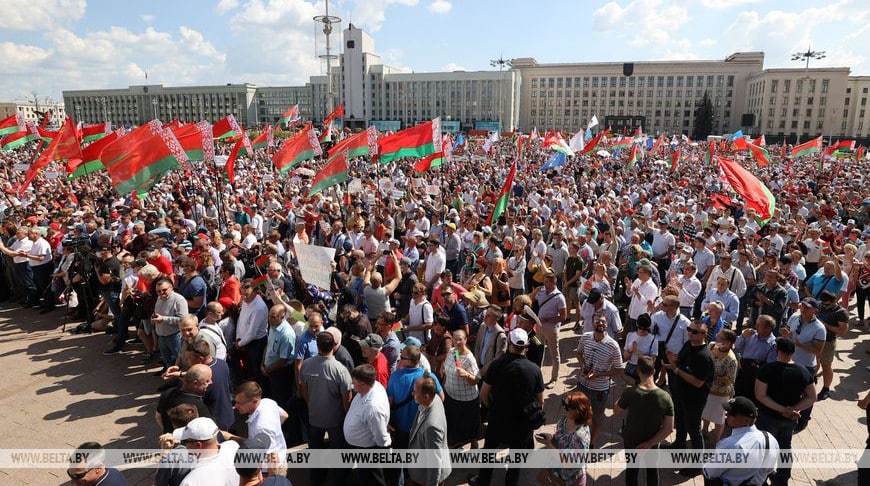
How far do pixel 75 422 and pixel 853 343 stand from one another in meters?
11.3

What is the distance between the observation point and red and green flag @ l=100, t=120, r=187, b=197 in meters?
9.27

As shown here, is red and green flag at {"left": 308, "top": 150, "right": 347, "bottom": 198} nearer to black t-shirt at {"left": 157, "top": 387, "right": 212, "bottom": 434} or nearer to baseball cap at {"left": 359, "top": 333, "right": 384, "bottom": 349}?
baseball cap at {"left": 359, "top": 333, "right": 384, "bottom": 349}

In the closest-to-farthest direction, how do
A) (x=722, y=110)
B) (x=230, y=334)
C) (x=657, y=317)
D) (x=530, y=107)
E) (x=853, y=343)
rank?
(x=657, y=317) < (x=230, y=334) < (x=853, y=343) < (x=722, y=110) < (x=530, y=107)

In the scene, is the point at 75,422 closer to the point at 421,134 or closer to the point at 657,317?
the point at 657,317

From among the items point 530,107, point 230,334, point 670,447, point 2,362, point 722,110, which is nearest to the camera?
point 670,447

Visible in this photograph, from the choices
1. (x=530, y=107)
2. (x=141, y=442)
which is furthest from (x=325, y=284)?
(x=530, y=107)

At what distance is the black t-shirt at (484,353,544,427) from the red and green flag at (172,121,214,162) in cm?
883

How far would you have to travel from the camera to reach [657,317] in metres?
5.74

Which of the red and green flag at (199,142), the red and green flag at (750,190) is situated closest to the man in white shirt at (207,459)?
the red and green flag at (199,142)

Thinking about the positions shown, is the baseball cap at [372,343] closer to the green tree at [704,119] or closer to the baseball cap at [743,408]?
the baseball cap at [743,408]

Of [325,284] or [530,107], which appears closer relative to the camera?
[325,284]

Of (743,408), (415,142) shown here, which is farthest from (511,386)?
(415,142)

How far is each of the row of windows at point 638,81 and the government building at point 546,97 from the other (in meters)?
0.22

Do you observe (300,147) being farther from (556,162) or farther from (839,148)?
(839,148)
